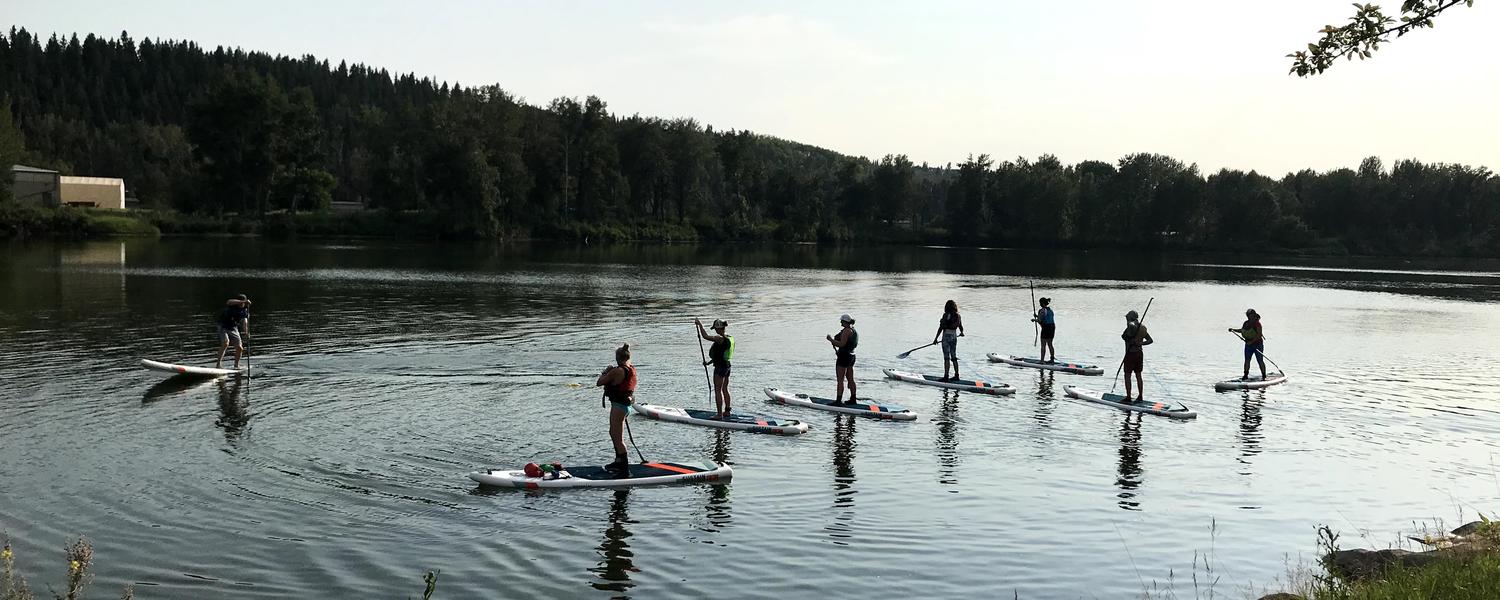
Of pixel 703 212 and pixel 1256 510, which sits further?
pixel 703 212

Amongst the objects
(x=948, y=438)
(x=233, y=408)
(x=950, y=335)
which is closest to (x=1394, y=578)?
(x=948, y=438)

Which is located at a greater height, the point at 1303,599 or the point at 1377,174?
the point at 1377,174

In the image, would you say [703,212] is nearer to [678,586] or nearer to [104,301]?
[104,301]

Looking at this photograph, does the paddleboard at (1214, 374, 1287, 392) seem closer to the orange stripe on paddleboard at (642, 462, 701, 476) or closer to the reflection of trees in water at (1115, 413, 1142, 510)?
the reflection of trees in water at (1115, 413, 1142, 510)

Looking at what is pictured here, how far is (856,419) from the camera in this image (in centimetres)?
2652

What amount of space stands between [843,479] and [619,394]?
14.5 ft

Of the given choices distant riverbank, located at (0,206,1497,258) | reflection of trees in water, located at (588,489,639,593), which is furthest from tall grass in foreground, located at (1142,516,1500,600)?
distant riverbank, located at (0,206,1497,258)

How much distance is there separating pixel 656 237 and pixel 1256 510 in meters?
151

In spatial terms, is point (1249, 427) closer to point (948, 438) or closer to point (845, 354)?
point (948, 438)

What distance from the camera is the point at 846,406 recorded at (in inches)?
1073

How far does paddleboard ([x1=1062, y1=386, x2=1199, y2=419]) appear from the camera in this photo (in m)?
27.9

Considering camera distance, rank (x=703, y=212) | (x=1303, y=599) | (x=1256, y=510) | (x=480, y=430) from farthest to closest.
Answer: (x=703, y=212)
(x=480, y=430)
(x=1256, y=510)
(x=1303, y=599)

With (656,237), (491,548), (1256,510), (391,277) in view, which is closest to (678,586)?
(491,548)

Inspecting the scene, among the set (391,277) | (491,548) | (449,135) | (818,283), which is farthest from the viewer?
(449,135)
